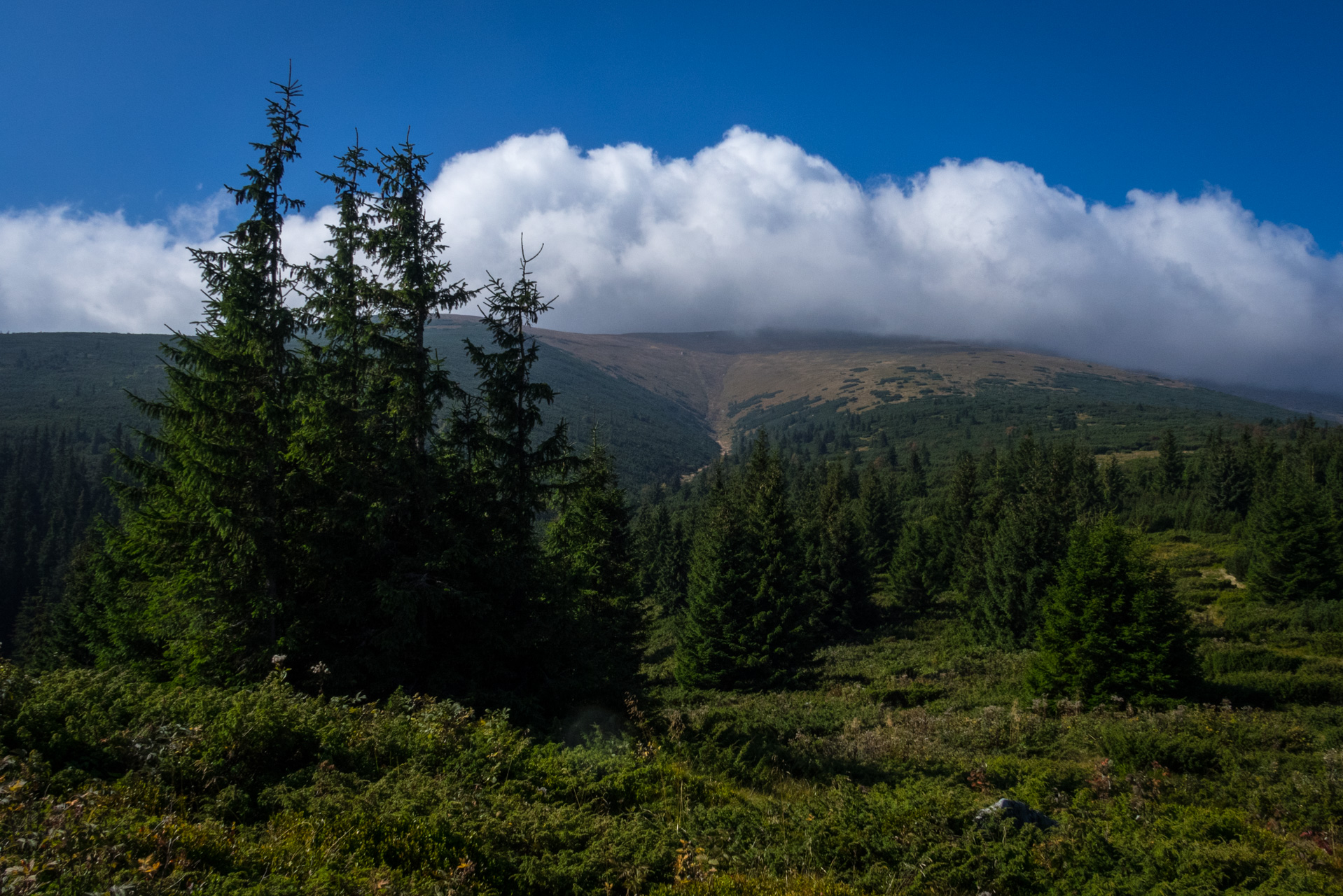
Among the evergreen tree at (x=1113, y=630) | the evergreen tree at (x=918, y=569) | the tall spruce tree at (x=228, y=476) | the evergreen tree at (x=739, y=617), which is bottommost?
the evergreen tree at (x=918, y=569)

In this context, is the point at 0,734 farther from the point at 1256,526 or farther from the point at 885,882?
the point at 1256,526

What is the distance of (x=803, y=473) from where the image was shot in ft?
392

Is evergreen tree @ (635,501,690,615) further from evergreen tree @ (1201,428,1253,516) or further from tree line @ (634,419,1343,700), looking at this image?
evergreen tree @ (1201,428,1253,516)

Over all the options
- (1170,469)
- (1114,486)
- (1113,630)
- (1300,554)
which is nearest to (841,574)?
(1300,554)

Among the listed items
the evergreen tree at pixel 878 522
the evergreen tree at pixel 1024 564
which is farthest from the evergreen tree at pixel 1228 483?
the evergreen tree at pixel 1024 564

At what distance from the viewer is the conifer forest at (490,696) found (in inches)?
238

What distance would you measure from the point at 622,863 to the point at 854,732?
33.4 ft

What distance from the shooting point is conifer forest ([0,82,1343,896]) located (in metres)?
6.05

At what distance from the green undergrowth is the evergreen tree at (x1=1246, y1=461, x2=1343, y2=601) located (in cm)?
3548

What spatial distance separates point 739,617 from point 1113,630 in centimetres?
1484

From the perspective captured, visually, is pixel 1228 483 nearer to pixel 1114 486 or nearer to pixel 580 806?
pixel 1114 486

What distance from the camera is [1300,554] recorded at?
124 ft

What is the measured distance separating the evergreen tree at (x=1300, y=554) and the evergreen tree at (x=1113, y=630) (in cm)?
2716

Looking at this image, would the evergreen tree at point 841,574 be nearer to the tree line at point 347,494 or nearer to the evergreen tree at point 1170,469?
the tree line at point 347,494
